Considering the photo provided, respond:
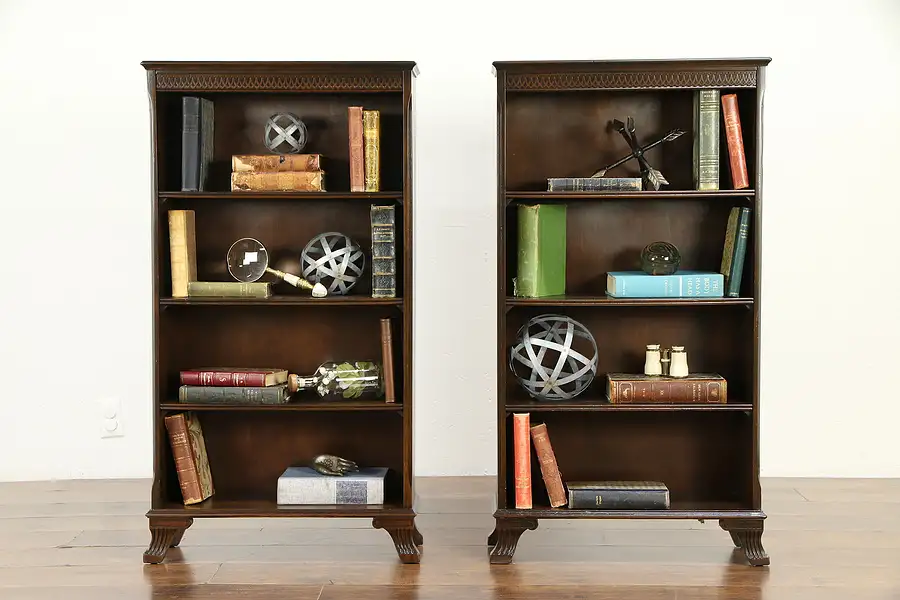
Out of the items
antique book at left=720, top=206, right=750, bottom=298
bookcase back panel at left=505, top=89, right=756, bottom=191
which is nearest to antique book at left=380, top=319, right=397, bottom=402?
bookcase back panel at left=505, top=89, right=756, bottom=191

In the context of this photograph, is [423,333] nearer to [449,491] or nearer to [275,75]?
[449,491]

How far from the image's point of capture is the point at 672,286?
329 cm

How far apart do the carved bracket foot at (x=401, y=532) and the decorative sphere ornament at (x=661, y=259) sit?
1210 millimetres

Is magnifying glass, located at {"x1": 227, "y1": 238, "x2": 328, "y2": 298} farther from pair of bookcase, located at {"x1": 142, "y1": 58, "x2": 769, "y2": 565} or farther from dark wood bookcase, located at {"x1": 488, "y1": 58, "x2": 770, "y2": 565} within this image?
dark wood bookcase, located at {"x1": 488, "y1": 58, "x2": 770, "y2": 565}

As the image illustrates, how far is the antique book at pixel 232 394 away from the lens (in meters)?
3.35

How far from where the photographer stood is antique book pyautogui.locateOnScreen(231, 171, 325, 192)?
3.33 metres

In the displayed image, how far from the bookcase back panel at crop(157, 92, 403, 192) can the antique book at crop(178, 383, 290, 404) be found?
29.0 inches

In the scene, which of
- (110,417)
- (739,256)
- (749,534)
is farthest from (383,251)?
(110,417)

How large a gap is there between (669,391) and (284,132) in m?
1.63

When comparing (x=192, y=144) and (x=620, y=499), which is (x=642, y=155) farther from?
(x=192, y=144)

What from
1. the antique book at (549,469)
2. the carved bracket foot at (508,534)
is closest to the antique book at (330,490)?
the carved bracket foot at (508,534)

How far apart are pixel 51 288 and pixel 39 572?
1533 millimetres

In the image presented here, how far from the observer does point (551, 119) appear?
11.6 ft

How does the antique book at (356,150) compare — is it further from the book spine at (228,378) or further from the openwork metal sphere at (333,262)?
the book spine at (228,378)
